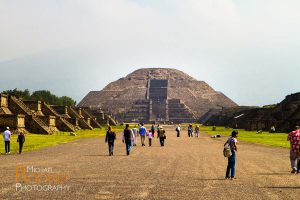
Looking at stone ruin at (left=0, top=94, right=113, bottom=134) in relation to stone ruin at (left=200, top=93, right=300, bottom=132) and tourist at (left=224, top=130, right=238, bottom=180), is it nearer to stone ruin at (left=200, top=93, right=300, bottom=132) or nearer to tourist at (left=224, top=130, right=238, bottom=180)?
stone ruin at (left=200, top=93, right=300, bottom=132)

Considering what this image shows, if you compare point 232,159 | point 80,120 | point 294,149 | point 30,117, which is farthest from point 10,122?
point 232,159

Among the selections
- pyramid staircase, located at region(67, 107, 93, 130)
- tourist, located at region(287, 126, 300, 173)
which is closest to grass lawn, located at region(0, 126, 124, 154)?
tourist, located at region(287, 126, 300, 173)

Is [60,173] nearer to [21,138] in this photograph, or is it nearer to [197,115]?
[21,138]

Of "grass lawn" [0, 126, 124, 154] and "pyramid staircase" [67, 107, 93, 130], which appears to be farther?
"pyramid staircase" [67, 107, 93, 130]

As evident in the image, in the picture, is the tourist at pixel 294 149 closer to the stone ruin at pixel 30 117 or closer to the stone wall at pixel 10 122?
the stone ruin at pixel 30 117

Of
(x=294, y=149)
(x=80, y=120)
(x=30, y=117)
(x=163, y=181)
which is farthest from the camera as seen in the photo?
(x=80, y=120)

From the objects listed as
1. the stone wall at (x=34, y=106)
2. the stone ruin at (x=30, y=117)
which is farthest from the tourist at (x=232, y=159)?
the stone wall at (x=34, y=106)

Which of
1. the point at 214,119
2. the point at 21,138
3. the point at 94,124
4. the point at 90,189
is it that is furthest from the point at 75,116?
the point at 90,189

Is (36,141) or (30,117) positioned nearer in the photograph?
(36,141)

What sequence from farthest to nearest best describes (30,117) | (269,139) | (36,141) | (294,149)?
(30,117) < (269,139) < (36,141) < (294,149)

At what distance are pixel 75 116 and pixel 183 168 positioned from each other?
78.0 m

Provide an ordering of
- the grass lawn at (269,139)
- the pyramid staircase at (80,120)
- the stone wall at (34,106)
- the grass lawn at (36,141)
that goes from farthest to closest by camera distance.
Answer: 1. the pyramid staircase at (80,120)
2. the stone wall at (34,106)
3. the grass lawn at (269,139)
4. the grass lawn at (36,141)

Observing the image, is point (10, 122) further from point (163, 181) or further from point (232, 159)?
point (163, 181)

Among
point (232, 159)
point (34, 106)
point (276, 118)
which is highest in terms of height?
point (34, 106)
